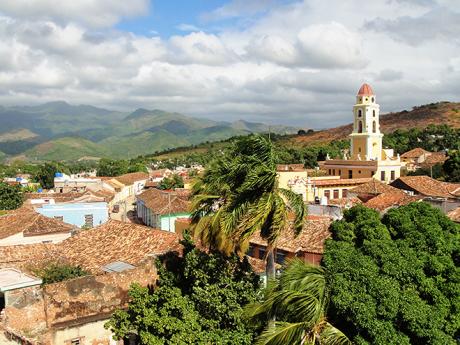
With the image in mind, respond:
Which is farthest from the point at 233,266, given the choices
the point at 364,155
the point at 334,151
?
the point at 334,151

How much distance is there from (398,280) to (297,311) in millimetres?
2989

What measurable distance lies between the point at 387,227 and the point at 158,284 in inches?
245

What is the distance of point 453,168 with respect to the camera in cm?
4125

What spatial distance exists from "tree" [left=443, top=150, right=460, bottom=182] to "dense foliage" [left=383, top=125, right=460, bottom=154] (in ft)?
112

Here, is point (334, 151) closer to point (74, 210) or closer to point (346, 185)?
point (346, 185)

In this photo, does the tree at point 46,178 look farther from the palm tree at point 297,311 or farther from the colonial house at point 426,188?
the palm tree at point 297,311

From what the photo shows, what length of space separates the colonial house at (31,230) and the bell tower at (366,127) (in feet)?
98.6

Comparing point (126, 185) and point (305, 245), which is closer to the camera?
point (305, 245)

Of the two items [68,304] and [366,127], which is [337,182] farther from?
[68,304]

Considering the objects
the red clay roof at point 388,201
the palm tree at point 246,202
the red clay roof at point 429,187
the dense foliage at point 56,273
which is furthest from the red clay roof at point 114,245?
the red clay roof at point 429,187

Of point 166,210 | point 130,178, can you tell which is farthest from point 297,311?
point 130,178

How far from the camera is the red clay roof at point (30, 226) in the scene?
24256 mm

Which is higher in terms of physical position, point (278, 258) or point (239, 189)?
point (239, 189)

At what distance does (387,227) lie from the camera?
11.7 meters
